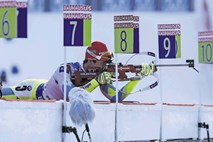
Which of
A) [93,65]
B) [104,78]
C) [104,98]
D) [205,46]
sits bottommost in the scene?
[104,98]

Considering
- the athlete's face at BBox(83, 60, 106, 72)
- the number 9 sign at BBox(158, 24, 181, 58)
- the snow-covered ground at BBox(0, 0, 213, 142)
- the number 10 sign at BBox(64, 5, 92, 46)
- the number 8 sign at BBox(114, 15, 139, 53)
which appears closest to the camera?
the snow-covered ground at BBox(0, 0, 213, 142)

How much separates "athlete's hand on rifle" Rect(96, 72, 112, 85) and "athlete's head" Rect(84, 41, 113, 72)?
118 millimetres

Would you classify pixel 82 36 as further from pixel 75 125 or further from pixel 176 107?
pixel 176 107

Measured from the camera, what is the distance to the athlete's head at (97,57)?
21.0 feet

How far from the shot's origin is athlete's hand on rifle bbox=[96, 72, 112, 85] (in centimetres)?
664

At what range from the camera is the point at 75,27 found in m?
5.18

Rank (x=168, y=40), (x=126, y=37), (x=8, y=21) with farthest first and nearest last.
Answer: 1. (x=168, y=40)
2. (x=126, y=37)
3. (x=8, y=21)

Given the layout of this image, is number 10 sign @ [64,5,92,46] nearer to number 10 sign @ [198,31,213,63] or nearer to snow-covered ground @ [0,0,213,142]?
snow-covered ground @ [0,0,213,142]

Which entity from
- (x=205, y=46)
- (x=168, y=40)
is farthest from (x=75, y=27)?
(x=205, y=46)

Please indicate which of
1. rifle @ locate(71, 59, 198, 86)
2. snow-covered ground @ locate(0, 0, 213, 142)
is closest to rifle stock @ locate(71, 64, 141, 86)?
rifle @ locate(71, 59, 198, 86)

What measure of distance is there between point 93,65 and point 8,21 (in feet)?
5.66

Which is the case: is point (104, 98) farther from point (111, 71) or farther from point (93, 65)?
point (93, 65)

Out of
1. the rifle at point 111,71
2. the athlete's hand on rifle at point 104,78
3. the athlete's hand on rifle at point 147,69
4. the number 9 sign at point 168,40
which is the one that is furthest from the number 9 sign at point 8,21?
the athlete's hand on rifle at point 147,69

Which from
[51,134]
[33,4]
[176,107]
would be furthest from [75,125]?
[33,4]
